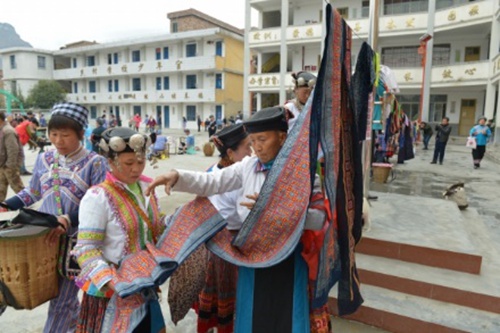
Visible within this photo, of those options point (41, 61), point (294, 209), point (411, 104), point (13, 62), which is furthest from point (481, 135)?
point (13, 62)

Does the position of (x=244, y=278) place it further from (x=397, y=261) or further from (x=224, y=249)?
(x=397, y=261)

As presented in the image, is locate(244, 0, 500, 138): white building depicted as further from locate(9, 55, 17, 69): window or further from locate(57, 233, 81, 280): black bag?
locate(9, 55, 17, 69): window

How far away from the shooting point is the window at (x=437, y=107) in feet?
74.7

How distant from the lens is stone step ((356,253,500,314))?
10.2 ft

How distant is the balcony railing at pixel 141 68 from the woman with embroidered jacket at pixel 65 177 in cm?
2843

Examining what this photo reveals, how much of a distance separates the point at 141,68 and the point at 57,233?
34.1 metres

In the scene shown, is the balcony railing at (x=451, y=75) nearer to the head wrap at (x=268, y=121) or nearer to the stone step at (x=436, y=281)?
the stone step at (x=436, y=281)

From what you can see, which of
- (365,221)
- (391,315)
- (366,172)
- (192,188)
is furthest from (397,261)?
(192,188)

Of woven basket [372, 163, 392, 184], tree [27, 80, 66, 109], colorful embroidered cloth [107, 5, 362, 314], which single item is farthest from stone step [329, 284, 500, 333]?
tree [27, 80, 66, 109]

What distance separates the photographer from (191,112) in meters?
32.5

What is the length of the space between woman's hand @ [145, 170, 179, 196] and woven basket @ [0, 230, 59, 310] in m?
0.71

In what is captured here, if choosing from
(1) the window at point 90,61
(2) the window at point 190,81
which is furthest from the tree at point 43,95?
(2) the window at point 190,81

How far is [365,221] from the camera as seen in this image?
3.74 metres

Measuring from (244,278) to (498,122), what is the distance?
58.4 ft
